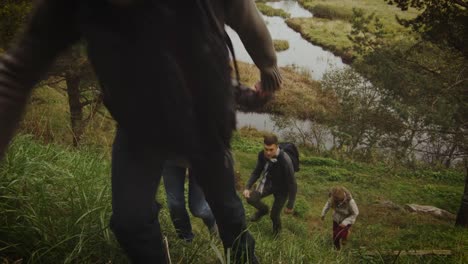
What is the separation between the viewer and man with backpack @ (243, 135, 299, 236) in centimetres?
449

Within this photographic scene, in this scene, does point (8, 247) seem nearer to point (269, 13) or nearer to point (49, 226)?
point (49, 226)

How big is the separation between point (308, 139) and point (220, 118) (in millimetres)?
14219

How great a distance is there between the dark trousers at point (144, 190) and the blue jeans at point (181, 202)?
3.03 feet

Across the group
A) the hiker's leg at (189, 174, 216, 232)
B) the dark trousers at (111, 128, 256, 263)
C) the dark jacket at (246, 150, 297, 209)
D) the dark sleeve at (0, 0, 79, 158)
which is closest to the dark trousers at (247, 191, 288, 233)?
the dark jacket at (246, 150, 297, 209)

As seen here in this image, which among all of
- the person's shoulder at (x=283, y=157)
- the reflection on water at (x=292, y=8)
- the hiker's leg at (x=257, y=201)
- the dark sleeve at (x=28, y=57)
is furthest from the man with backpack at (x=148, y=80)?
the reflection on water at (x=292, y=8)

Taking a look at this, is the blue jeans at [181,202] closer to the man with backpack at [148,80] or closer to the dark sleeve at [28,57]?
the man with backpack at [148,80]

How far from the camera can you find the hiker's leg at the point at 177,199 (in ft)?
8.14

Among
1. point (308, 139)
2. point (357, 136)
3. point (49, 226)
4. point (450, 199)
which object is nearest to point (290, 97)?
point (308, 139)

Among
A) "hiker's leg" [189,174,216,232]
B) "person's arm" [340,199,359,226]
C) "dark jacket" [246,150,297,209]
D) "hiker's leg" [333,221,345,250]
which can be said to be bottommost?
"hiker's leg" [333,221,345,250]

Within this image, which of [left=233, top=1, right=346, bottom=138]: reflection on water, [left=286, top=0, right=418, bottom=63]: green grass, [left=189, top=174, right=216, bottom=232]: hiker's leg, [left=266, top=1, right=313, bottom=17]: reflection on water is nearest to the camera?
[left=189, top=174, right=216, bottom=232]: hiker's leg

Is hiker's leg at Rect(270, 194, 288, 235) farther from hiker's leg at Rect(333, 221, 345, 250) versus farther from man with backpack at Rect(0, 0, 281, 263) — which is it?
man with backpack at Rect(0, 0, 281, 263)

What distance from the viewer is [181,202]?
257 cm

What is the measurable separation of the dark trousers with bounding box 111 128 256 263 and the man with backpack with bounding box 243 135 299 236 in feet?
9.49

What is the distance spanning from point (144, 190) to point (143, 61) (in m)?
0.43
